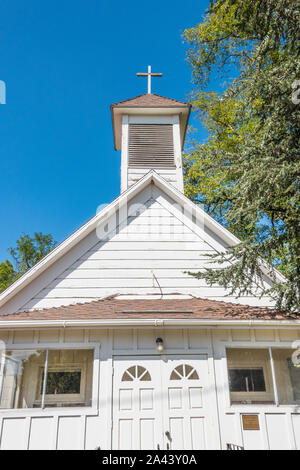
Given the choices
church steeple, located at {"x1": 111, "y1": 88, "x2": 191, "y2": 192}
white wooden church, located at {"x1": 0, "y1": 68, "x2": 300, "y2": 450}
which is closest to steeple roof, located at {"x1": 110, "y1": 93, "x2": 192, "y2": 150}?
church steeple, located at {"x1": 111, "y1": 88, "x2": 191, "y2": 192}

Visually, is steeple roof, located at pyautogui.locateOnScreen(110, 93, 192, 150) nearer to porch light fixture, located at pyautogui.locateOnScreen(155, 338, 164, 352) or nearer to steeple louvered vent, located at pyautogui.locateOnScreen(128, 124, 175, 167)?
steeple louvered vent, located at pyautogui.locateOnScreen(128, 124, 175, 167)

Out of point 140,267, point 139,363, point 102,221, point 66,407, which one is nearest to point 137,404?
point 139,363

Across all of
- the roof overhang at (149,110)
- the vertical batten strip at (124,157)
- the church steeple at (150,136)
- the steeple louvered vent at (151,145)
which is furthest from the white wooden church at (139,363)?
the roof overhang at (149,110)

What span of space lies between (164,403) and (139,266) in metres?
2.93

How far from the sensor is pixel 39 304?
7.32m

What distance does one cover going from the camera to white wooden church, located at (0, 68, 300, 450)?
5828mm

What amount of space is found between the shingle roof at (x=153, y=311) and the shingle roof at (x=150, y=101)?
7094 millimetres

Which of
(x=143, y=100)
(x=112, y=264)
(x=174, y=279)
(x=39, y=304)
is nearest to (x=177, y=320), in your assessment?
(x=174, y=279)

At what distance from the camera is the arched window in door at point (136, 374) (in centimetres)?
618

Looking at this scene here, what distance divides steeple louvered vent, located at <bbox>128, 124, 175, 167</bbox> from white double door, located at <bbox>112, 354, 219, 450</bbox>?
6.36 meters

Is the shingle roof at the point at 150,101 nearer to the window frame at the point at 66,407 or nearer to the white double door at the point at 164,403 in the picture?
the window frame at the point at 66,407

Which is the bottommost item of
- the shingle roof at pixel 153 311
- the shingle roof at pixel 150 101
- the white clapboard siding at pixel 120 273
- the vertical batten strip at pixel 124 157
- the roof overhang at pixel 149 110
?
the shingle roof at pixel 153 311

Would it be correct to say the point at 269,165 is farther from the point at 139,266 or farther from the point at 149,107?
the point at 149,107

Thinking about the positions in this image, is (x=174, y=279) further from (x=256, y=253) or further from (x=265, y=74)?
(x=265, y=74)
